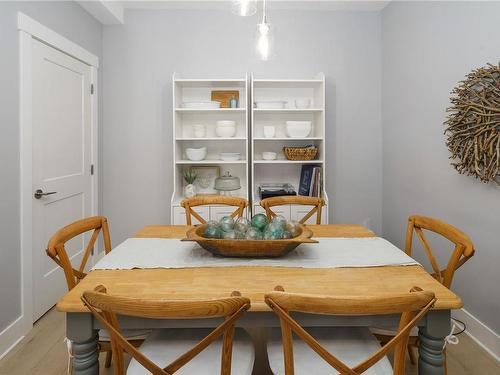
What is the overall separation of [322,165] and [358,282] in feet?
6.97

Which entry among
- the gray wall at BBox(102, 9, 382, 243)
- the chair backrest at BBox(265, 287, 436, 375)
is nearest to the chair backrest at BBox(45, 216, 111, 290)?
the chair backrest at BBox(265, 287, 436, 375)

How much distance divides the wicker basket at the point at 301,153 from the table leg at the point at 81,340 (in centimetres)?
246

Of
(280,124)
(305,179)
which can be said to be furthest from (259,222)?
(280,124)

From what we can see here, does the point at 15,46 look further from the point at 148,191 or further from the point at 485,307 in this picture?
the point at 485,307

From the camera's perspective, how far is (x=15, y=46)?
2338 mm

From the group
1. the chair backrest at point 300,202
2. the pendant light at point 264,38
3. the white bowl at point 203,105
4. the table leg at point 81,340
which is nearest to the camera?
the table leg at point 81,340

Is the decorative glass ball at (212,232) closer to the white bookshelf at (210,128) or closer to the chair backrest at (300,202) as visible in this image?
the chair backrest at (300,202)

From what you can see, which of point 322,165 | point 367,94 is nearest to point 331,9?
point 367,94

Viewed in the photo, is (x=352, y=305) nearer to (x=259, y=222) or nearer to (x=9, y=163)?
(x=259, y=222)

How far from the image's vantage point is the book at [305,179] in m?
3.47

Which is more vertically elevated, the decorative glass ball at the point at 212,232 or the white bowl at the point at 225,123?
the white bowl at the point at 225,123

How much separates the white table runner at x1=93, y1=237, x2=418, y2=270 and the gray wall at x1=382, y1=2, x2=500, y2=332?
0.86 meters

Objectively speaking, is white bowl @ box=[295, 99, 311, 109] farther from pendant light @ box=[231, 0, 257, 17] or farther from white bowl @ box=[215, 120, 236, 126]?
pendant light @ box=[231, 0, 257, 17]

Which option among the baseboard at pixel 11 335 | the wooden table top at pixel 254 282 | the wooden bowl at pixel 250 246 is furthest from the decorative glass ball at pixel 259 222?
the baseboard at pixel 11 335
